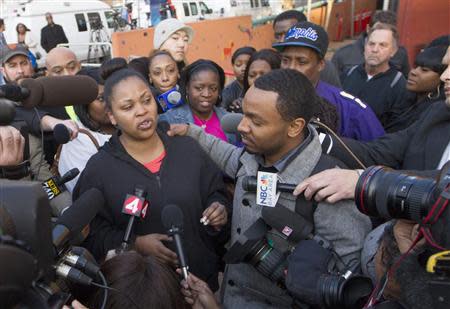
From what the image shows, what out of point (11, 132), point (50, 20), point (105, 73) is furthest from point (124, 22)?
point (11, 132)

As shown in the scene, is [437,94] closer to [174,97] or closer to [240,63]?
[240,63]

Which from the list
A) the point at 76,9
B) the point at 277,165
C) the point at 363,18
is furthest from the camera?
the point at 363,18

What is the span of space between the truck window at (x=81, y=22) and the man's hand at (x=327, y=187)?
1549cm

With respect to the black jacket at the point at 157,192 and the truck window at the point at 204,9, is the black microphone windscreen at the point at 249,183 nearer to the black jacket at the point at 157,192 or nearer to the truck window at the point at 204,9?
the black jacket at the point at 157,192

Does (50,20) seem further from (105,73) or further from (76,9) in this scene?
(105,73)

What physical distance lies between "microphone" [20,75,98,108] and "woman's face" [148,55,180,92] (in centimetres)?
164

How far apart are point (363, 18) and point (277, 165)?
17805mm

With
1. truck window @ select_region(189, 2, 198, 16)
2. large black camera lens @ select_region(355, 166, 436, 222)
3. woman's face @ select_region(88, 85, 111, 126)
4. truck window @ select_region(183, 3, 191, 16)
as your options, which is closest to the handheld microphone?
large black camera lens @ select_region(355, 166, 436, 222)

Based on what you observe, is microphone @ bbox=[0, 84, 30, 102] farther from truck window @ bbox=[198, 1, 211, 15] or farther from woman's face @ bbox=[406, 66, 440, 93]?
truck window @ bbox=[198, 1, 211, 15]

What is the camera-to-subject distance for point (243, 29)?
1231 centimetres

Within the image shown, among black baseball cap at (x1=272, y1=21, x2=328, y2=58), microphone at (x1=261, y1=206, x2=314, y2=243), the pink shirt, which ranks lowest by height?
the pink shirt

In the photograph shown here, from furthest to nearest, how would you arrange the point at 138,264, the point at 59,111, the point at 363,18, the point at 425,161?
the point at 363,18, the point at 59,111, the point at 425,161, the point at 138,264

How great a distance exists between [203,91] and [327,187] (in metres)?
1.68

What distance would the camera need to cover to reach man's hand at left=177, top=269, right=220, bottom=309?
61.3 inches
